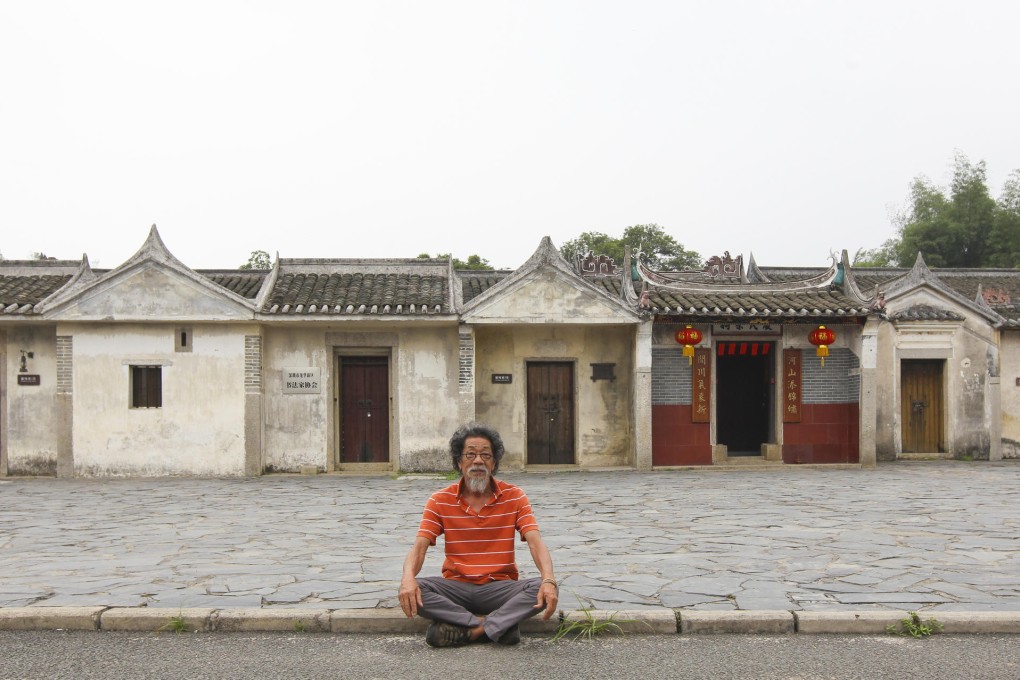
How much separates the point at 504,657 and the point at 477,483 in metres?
1.00

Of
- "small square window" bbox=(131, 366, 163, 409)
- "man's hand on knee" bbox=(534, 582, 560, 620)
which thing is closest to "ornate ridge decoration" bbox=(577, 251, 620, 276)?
"small square window" bbox=(131, 366, 163, 409)

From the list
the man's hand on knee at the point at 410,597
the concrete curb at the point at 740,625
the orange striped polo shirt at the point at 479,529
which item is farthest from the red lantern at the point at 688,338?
the man's hand on knee at the point at 410,597

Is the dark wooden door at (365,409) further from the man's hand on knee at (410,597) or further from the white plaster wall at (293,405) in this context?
the man's hand on knee at (410,597)

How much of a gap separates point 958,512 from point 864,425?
6481mm

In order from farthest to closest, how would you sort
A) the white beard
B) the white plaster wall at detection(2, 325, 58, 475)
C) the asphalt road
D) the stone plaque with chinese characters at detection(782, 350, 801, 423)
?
the stone plaque with chinese characters at detection(782, 350, 801, 423), the white plaster wall at detection(2, 325, 58, 475), the white beard, the asphalt road

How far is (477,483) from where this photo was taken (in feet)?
17.1

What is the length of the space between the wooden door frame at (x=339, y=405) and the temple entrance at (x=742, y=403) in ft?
21.4

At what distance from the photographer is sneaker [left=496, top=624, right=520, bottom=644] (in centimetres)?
498

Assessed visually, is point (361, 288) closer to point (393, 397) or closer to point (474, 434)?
point (393, 397)

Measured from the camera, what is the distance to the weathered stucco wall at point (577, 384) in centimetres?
1648

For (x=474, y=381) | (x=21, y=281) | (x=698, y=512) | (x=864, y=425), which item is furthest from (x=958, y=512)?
(x=21, y=281)

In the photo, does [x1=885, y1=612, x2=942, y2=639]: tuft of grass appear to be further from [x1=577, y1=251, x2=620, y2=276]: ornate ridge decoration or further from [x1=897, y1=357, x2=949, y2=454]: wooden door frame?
[x1=577, y1=251, x2=620, y2=276]: ornate ridge decoration

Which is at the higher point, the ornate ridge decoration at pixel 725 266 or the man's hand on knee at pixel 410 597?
the ornate ridge decoration at pixel 725 266

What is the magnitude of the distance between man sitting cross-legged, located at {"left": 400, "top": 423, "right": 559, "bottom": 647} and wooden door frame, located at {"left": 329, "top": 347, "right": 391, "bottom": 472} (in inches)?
425
